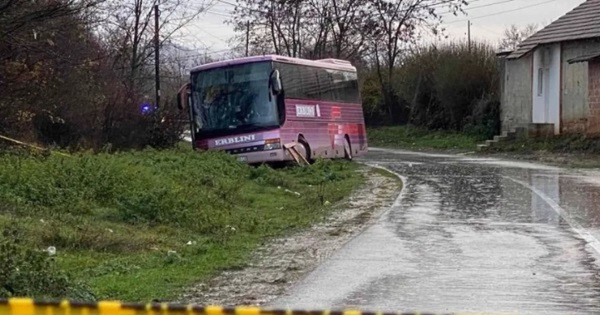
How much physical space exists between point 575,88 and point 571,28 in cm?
270

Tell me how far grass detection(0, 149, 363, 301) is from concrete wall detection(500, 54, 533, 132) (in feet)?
71.7

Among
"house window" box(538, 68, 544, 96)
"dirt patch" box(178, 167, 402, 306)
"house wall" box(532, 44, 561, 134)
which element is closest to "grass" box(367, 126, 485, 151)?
"house wall" box(532, 44, 561, 134)

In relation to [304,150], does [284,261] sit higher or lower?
lower

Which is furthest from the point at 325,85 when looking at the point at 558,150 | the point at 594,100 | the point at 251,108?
the point at 594,100

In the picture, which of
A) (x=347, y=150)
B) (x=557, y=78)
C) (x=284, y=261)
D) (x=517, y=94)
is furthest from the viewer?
(x=517, y=94)

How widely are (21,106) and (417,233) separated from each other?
11.8 m

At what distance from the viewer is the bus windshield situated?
90.1ft

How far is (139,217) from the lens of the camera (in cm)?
1431

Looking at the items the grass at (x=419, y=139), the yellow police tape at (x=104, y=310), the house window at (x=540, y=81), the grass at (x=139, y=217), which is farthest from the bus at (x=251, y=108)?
the yellow police tape at (x=104, y=310)

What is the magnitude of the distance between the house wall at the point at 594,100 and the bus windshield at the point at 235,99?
15.6m

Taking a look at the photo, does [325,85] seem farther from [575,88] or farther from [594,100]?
[575,88]

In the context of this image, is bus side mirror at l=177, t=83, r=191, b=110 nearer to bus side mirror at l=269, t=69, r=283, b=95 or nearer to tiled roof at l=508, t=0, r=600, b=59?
bus side mirror at l=269, t=69, r=283, b=95

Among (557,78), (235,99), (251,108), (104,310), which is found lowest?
(104,310)

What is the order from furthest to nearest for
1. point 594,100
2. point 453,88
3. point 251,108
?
point 453,88, point 594,100, point 251,108
